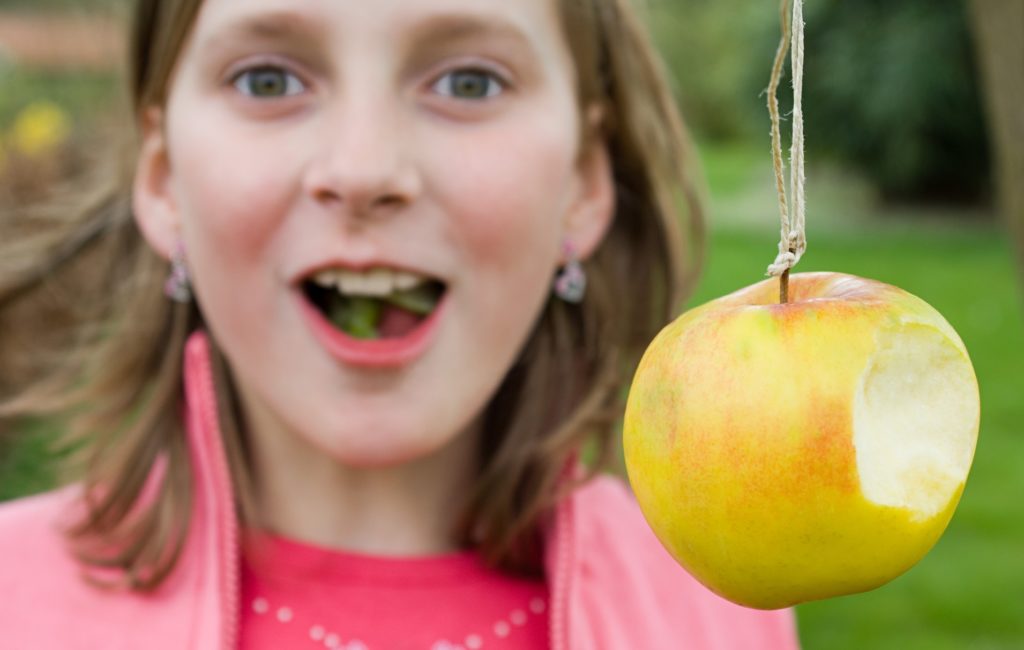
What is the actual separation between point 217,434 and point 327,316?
0.30 meters

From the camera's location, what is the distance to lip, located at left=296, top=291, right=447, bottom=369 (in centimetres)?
Answer: 143

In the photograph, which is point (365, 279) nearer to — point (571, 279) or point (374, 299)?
point (374, 299)

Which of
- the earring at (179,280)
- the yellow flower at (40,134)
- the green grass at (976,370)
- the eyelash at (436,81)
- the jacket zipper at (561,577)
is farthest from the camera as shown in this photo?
the yellow flower at (40,134)

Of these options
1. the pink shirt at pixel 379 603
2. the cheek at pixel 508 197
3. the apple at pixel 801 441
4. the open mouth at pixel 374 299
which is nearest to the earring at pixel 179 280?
the open mouth at pixel 374 299

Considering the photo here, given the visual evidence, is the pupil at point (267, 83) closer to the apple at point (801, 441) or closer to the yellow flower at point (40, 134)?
the apple at point (801, 441)

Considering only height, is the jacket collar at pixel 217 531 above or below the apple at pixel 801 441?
below

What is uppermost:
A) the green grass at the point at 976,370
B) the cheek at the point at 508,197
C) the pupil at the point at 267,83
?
the pupil at the point at 267,83

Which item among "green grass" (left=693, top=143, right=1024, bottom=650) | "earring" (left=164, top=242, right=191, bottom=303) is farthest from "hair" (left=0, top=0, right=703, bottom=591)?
"green grass" (left=693, top=143, right=1024, bottom=650)

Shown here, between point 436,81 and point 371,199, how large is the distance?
220mm

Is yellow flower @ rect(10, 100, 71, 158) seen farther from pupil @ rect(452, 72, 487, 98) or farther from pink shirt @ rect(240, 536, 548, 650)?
pupil @ rect(452, 72, 487, 98)

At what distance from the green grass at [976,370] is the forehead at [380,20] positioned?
696mm

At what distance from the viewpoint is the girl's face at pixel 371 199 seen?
54.7 inches

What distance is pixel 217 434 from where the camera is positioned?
5.59 ft

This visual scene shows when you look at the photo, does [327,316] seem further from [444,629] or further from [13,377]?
[13,377]
